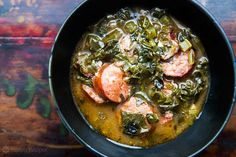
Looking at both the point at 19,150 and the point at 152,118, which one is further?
the point at 19,150

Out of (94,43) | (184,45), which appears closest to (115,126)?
(94,43)

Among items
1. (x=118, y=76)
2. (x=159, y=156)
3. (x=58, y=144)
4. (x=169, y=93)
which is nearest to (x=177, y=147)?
(x=159, y=156)

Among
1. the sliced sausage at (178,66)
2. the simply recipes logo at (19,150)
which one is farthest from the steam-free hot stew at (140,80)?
the simply recipes logo at (19,150)

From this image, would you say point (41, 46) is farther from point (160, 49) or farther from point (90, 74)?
point (160, 49)

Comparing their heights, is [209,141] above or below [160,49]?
below

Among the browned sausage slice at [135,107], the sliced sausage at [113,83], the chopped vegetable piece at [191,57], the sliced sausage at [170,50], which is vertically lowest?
the browned sausage slice at [135,107]

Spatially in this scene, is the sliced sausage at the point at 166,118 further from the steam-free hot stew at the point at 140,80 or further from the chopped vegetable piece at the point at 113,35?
the chopped vegetable piece at the point at 113,35

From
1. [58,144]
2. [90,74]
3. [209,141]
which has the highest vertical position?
[90,74]

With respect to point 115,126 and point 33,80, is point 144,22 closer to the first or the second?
point 115,126
